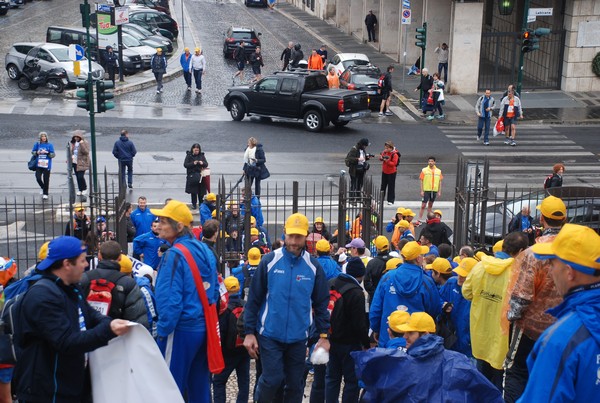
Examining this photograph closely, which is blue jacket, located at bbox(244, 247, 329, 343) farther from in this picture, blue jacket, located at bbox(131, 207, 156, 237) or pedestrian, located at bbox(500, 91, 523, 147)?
pedestrian, located at bbox(500, 91, 523, 147)

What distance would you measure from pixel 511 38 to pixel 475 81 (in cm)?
583

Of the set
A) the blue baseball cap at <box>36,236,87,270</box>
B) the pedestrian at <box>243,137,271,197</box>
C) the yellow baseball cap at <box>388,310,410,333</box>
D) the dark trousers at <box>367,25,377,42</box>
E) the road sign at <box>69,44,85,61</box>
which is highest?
the dark trousers at <box>367,25,377,42</box>

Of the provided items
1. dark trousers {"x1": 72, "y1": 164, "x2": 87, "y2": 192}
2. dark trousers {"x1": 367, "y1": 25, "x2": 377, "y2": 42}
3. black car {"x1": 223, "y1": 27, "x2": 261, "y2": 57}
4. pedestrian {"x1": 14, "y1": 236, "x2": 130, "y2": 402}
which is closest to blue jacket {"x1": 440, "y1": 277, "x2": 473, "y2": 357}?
pedestrian {"x1": 14, "y1": 236, "x2": 130, "y2": 402}

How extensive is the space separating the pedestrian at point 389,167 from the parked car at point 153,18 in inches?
1042

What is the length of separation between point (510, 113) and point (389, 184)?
7.97 m

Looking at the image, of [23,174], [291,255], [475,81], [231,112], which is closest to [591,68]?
[475,81]

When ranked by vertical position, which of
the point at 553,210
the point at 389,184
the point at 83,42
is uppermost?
the point at 83,42

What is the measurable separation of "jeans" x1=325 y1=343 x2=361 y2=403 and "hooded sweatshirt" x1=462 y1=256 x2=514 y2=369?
40.8 inches

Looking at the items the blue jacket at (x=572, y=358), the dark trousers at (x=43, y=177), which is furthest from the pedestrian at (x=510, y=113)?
the blue jacket at (x=572, y=358)

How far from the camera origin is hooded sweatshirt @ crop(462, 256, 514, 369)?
300 inches

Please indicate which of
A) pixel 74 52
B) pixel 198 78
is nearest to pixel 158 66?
pixel 198 78

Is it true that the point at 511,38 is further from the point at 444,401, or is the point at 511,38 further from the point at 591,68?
the point at 444,401

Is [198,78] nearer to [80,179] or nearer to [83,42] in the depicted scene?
[83,42]

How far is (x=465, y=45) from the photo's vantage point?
32.6m
